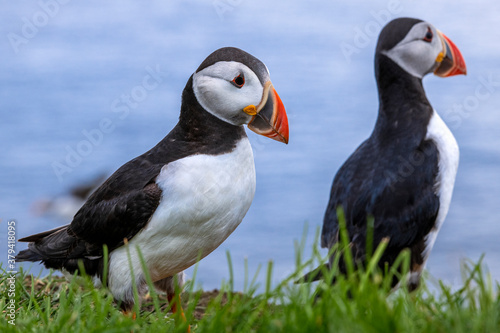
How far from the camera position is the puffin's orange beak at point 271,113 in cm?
421

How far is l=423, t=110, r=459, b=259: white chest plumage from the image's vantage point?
4.32 m

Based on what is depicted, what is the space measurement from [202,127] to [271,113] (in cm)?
49

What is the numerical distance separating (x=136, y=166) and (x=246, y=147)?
764 mm

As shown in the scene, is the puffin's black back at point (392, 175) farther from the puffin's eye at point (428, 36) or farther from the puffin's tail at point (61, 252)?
the puffin's tail at point (61, 252)

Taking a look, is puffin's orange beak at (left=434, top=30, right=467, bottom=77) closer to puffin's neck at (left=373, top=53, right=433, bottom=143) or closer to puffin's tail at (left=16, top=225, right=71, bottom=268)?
puffin's neck at (left=373, top=53, right=433, bottom=143)

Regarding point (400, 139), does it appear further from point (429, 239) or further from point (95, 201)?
point (95, 201)

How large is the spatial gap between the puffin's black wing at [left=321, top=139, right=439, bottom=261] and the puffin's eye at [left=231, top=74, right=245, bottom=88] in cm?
93

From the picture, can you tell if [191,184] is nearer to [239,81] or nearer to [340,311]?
[239,81]

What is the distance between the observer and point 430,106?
15.0ft

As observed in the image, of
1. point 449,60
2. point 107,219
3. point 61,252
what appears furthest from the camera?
point 449,60

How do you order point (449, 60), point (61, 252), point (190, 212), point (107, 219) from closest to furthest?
point (190, 212), point (107, 219), point (61, 252), point (449, 60)

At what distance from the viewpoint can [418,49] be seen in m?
4.53

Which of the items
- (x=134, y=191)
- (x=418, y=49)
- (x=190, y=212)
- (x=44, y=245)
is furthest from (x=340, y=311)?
(x=44, y=245)

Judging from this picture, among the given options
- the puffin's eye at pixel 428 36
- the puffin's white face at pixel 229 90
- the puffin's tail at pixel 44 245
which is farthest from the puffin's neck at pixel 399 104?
the puffin's tail at pixel 44 245
